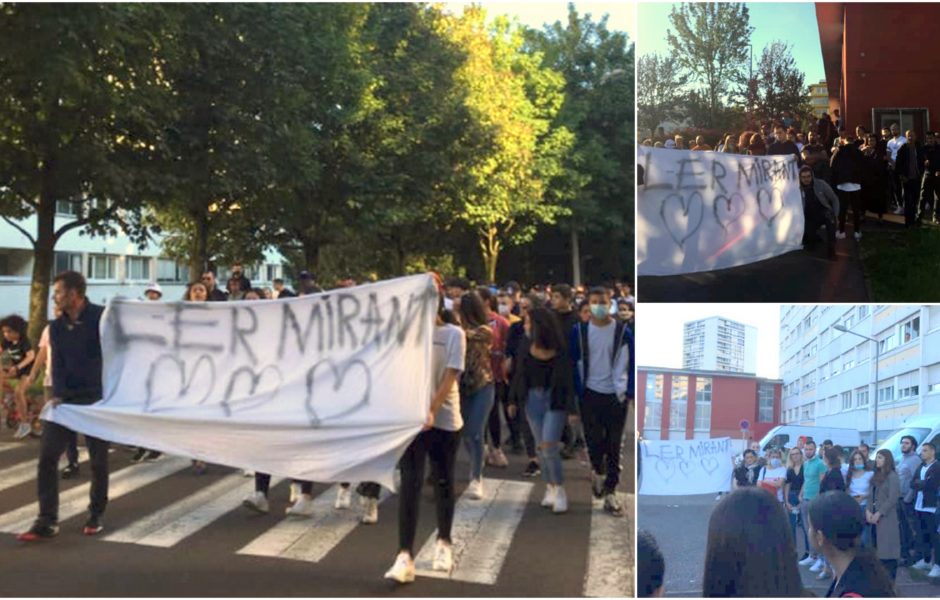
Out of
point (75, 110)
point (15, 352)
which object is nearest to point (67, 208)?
point (15, 352)

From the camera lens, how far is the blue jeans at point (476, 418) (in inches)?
305

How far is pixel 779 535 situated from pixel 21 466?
21.0 feet

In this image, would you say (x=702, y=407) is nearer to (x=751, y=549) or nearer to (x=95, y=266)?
(x=751, y=549)

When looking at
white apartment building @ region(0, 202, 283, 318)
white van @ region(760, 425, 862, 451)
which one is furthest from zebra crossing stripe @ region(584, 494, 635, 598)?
white apartment building @ region(0, 202, 283, 318)

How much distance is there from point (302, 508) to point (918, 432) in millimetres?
4068

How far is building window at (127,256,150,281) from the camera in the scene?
36.5 m

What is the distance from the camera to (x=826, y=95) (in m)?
5.39

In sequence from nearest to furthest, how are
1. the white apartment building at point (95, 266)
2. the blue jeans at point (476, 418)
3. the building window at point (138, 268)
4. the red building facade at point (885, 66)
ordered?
the red building facade at point (885, 66) → the blue jeans at point (476, 418) → the white apartment building at point (95, 266) → the building window at point (138, 268)

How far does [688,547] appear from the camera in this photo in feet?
18.0

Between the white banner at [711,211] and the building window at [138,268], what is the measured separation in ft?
109

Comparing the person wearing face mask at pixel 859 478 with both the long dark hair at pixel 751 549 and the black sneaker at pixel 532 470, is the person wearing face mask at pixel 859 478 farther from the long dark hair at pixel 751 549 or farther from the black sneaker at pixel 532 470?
the black sneaker at pixel 532 470

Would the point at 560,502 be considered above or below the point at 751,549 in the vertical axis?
below

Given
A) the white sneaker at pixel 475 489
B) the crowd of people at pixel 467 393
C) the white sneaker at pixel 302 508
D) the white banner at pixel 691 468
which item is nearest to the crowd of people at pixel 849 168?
the white banner at pixel 691 468

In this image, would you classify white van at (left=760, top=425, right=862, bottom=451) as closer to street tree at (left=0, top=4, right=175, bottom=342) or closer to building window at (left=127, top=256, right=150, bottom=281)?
street tree at (left=0, top=4, right=175, bottom=342)
